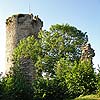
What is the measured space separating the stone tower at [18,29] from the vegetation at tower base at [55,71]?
5528mm

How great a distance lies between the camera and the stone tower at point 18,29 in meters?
38.8

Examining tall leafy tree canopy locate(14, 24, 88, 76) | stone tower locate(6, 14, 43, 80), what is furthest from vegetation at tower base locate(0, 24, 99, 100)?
stone tower locate(6, 14, 43, 80)

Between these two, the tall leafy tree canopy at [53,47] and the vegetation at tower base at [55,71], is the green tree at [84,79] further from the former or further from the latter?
the tall leafy tree canopy at [53,47]

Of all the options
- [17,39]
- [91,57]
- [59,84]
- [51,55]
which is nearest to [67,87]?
[59,84]

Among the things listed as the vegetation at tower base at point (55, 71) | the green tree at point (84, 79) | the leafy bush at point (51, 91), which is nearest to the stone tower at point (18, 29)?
the vegetation at tower base at point (55, 71)

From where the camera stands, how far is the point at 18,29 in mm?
39094

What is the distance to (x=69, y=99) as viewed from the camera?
25406 mm

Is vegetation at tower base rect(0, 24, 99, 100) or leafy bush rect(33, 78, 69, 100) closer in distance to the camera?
vegetation at tower base rect(0, 24, 99, 100)

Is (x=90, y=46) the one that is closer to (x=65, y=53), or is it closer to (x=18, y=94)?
(x=65, y=53)

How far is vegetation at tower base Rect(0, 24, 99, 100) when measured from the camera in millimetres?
24828

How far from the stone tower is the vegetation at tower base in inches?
218

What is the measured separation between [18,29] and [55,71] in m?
11.1

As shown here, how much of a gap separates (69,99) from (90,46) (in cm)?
498

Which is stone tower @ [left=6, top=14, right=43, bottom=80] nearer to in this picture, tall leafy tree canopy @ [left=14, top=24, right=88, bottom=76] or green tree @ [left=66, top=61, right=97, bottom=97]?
tall leafy tree canopy @ [left=14, top=24, right=88, bottom=76]
